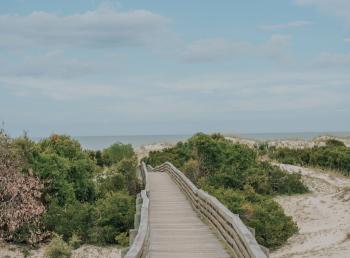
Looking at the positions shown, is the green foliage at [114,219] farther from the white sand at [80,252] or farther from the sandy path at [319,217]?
the sandy path at [319,217]

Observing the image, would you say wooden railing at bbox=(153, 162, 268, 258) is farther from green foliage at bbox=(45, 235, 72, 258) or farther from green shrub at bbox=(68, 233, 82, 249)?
green shrub at bbox=(68, 233, 82, 249)

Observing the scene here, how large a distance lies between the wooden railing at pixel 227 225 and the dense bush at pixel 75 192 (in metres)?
6.97

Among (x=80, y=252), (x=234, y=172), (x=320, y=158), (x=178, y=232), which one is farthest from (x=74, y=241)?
(x=320, y=158)

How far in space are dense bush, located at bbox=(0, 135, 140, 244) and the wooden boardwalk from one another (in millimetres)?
4352

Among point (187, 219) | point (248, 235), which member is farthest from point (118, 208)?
point (248, 235)

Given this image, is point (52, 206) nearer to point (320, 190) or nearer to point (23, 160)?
point (23, 160)

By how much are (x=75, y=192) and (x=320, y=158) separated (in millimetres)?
30343

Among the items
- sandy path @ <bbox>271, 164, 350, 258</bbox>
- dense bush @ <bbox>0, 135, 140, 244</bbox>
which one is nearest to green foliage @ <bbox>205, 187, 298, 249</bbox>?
sandy path @ <bbox>271, 164, 350, 258</bbox>

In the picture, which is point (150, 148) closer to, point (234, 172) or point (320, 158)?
point (320, 158)

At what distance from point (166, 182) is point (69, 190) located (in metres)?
6.22

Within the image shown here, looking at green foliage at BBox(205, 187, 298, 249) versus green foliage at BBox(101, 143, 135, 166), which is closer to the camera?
green foliage at BBox(205, 187, 298, 249)

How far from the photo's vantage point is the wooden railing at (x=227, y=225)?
12672 mm

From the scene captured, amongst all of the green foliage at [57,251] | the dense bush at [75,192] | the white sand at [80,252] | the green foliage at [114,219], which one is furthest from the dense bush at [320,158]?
the green foliage at [57,251]

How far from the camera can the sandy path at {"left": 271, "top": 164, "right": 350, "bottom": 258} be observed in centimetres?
2627
